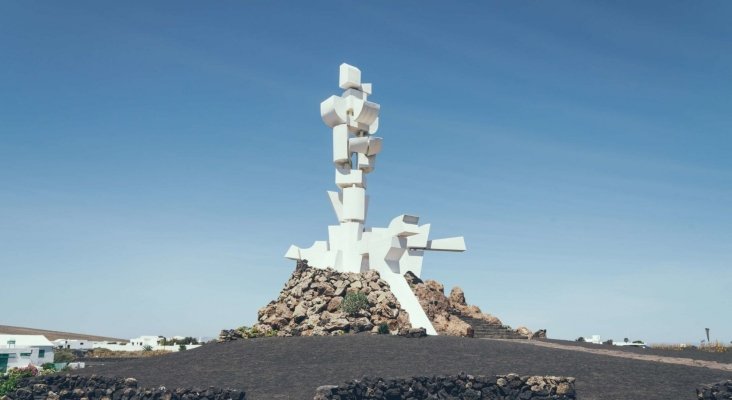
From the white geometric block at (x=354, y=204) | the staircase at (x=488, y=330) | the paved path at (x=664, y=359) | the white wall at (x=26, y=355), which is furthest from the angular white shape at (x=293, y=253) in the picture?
the white wall at (x=26, y=355)

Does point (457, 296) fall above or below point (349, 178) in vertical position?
below

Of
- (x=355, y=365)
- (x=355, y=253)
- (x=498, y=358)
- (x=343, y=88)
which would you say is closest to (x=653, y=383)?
(x=498, y=358)

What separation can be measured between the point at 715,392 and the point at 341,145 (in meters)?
25.7

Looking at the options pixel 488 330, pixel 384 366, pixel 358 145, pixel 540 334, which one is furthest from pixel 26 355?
pixel 384 366

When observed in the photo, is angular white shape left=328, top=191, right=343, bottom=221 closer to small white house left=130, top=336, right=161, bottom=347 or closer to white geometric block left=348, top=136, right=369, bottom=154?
white geometric block left=348, top=136, right=369, bottom=154

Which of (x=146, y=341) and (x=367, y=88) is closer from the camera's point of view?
(x=367, y=88)

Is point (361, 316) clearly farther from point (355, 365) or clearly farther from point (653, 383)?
point (653, 383)

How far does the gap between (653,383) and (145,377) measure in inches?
757

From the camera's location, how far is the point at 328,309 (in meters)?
37.2

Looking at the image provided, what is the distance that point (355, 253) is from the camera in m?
41.1

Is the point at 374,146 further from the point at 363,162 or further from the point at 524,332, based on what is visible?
the point at 524,332

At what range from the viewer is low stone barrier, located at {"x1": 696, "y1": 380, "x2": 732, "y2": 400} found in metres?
21.2

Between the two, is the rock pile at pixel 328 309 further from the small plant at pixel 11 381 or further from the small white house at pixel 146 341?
Result: the small white house at pixel 146 341

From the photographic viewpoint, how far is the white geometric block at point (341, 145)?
41.8 m
